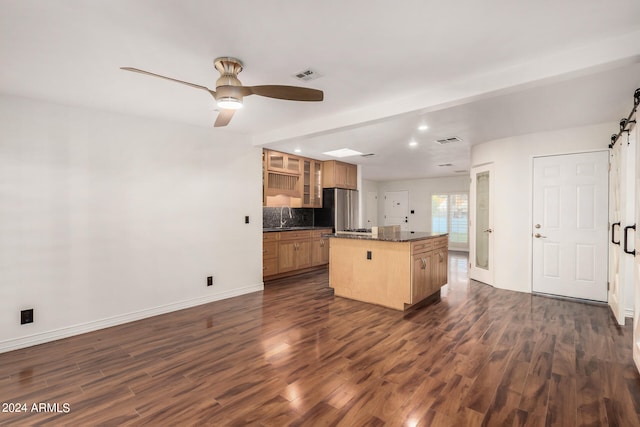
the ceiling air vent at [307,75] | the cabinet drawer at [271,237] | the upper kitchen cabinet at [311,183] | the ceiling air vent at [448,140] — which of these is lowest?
the cabinet drawer at [271,237]

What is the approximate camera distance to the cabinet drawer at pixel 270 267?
5.38m

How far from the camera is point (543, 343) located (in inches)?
115

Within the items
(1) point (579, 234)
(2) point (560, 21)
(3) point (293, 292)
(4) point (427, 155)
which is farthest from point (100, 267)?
(1) point (579, 234)

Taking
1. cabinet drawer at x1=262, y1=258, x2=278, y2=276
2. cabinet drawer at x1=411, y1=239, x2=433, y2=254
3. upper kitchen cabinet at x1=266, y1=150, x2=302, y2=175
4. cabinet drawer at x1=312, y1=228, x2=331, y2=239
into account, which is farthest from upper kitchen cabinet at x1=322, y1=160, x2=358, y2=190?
cabinet drawer at x1=411, y1=239, x2=433, y2=254

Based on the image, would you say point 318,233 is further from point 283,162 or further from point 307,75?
point 307,75

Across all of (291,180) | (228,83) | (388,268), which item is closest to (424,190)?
(291,180)

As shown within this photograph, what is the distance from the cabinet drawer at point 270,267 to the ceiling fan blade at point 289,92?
3.59 m

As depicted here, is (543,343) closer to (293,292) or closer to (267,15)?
(293,292)

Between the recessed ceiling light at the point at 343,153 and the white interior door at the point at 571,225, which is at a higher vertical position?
the recessed ceiling light at the point at 343,153

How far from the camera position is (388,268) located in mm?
3949

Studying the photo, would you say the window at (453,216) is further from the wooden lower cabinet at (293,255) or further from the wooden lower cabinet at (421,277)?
the wooden lower cabinet at (421,277)

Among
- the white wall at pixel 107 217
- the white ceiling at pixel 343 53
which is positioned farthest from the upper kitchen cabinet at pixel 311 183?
the white ceiling at pixel 343 53

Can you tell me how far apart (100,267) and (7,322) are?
83cm

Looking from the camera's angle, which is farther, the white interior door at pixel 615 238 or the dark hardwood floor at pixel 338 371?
the white interior door at pixel 615 238
